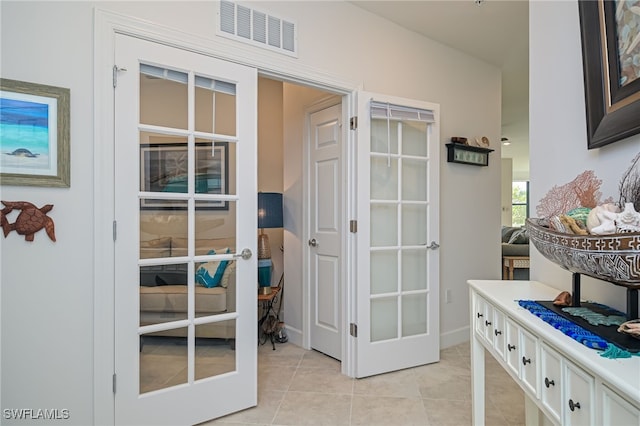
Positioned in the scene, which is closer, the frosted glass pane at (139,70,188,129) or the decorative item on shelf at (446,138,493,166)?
the frosted glass pane at (139,70,188,129)

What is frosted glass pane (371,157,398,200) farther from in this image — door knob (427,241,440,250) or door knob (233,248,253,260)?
door knob (233,248,253,260)

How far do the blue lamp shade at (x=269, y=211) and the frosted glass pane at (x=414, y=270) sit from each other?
1218mm

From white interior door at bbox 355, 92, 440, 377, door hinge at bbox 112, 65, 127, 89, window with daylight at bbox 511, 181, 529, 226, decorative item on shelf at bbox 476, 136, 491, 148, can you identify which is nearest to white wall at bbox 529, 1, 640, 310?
white interior door at bbox 355, 92, 440, 377

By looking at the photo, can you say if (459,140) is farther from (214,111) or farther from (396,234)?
(214,111)

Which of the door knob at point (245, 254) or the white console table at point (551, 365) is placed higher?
the door knob at point (245, 254)

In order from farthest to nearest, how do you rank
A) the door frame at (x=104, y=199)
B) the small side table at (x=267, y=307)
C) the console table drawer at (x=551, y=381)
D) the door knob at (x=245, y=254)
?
the small side table at (x=267, y=307), the door knob at (x=245, y=254), the door frame at (x=104, y=199), the console table drawer at (x=551, y=381)

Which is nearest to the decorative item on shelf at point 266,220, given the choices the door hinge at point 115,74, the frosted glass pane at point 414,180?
the frosted glass pane at point 414,180

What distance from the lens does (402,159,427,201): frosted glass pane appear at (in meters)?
2.99

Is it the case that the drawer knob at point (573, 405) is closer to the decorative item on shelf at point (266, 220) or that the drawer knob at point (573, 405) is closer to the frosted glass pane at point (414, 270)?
the frosted glass pane at point (414, 270)

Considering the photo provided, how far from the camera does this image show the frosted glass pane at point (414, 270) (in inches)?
117

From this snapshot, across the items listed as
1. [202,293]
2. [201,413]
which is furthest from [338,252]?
[201,413]

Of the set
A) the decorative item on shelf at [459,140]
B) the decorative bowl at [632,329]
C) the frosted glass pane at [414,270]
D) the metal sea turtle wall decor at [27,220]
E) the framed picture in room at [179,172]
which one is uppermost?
the decorative item on shelf at [459,140]

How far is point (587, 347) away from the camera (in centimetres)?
87

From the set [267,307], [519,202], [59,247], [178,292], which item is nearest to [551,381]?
[178,292]
